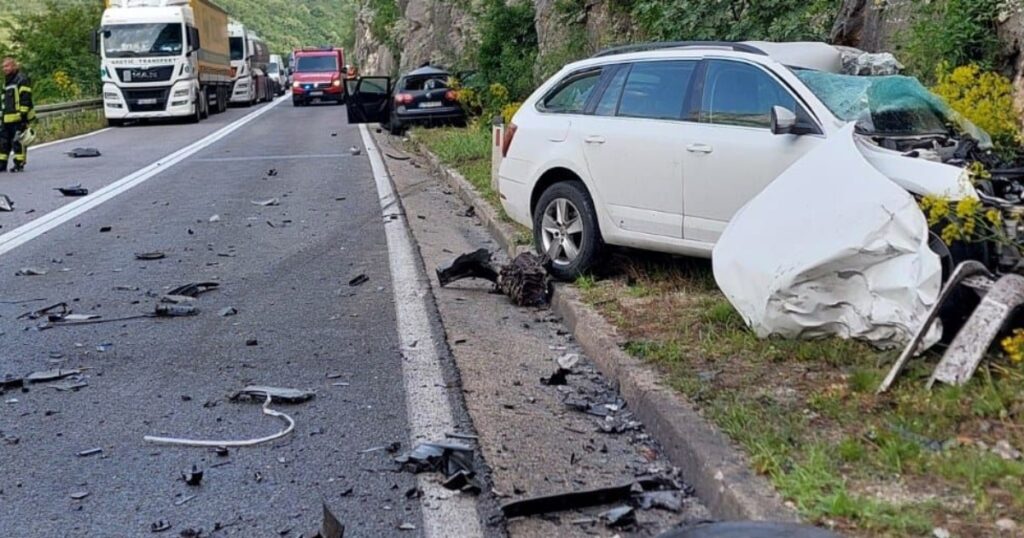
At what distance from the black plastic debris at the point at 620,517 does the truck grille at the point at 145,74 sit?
3017cm

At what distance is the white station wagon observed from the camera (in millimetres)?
6684

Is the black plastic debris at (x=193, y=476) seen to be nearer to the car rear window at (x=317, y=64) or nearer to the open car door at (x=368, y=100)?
the open car door at (x=368, y=100)

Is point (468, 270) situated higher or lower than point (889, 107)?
lower

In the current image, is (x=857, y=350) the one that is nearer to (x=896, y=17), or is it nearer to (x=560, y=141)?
(x=560, y=141)

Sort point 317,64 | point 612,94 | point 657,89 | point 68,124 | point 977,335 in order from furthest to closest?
point 317,64, point 68,124, point 612,94, point 657,89, point 977,335

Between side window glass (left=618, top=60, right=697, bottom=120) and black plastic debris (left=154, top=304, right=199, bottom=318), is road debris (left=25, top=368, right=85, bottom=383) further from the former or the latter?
side window glass (left=618, top=60, right=697, bottom=120)

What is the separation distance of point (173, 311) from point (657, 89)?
3.72 metres

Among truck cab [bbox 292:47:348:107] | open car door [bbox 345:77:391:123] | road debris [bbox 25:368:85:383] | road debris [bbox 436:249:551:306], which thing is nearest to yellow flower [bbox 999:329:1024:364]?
road debris [bbox 436:249:551:306]

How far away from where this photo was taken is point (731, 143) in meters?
7.11

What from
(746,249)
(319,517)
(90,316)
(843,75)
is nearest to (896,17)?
(843,75)

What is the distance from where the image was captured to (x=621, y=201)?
7.88 meters

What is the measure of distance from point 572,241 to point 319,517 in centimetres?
443

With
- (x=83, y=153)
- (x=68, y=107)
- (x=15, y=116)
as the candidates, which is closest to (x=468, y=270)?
(x=15, y=116)

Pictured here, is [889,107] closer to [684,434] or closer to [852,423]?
[852,423]
